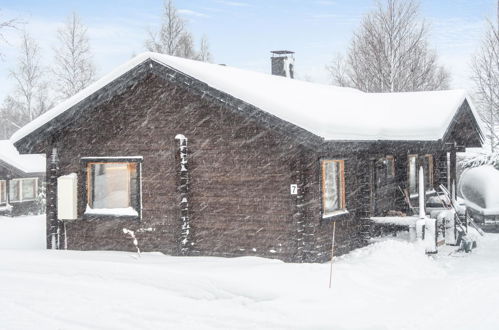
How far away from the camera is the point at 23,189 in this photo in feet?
96.6

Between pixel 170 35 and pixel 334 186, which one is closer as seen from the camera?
pixel 334 186

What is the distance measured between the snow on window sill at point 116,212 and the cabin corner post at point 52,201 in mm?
875

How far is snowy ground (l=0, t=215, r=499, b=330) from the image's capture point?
8367mm

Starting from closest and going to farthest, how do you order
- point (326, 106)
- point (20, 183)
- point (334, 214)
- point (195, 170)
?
point (195, 170) < point (334, 214) < point (326, 106) < point (20, 183)

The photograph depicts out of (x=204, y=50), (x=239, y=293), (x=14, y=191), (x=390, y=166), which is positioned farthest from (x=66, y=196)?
A: (x=204, y=50)

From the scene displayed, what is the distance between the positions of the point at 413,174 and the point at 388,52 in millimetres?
12753

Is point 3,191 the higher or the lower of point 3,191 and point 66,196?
the lower

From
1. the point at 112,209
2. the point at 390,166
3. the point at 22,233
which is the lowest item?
the point at 22,233

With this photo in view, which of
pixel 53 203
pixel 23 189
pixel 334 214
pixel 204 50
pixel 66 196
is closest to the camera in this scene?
pixel 334 214

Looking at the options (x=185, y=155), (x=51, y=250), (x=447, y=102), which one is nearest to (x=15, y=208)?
(x=51, y=250)

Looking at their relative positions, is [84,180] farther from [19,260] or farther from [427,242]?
[427,242]

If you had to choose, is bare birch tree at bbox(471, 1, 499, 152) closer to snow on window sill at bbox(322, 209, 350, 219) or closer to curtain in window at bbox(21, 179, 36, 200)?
snow on window sill at bbox(322, 209, 350, 219)

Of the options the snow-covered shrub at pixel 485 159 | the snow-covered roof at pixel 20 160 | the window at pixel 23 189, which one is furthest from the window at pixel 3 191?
the snow-covered shrub at pixel 485 159

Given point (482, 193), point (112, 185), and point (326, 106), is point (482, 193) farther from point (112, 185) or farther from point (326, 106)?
point (112, 185)
